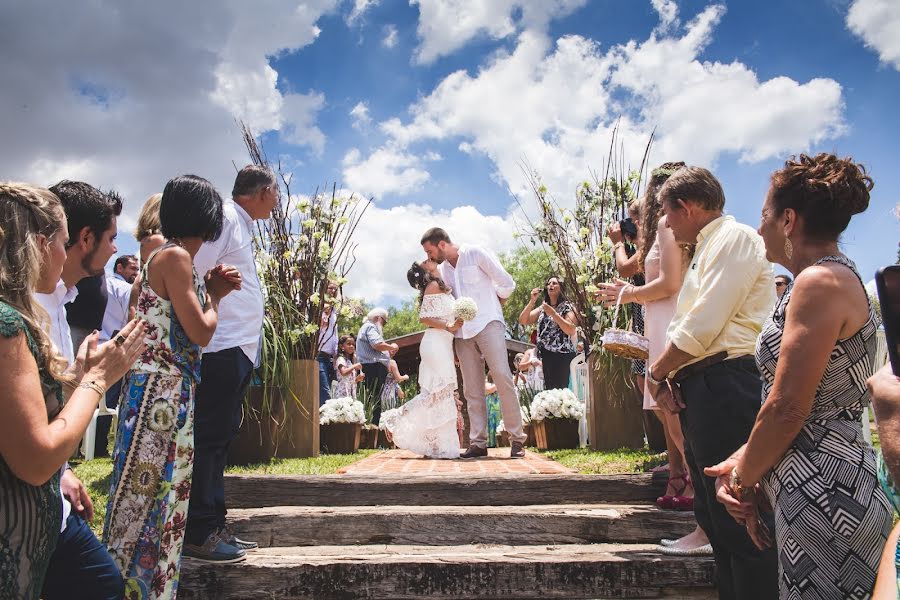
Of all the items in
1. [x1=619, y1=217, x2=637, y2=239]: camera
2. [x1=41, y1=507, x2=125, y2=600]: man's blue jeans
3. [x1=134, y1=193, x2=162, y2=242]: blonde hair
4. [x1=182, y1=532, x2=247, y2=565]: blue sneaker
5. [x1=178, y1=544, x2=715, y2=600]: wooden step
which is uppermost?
[x1=619, y1=217, x2=637, y2=239]: camera

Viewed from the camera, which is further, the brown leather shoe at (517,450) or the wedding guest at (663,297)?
the brown leather shoe at (517,450)

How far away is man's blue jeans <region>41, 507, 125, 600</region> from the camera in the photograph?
1.80 metres

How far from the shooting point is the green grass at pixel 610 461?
191 inches

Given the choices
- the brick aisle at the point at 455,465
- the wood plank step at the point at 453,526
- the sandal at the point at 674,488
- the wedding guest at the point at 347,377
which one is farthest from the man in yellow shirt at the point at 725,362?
the wedding guest at the point at 347,377

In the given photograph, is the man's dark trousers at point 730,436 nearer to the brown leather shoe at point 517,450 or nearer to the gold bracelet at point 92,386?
the gold bracelet at point 92,386

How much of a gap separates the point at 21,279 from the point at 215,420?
1698 mm

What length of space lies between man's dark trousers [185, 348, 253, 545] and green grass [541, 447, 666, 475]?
7.81ft

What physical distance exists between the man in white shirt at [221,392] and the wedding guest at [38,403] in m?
1.25

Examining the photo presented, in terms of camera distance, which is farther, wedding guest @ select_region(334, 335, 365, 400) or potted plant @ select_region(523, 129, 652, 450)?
wedding guest @ select_region(334, 335, 365, 400)

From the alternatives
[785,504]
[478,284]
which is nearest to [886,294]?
[785,504]

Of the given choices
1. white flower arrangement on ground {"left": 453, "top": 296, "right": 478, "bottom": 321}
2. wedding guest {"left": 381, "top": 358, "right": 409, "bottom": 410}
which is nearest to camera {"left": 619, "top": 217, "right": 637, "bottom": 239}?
white flower arrangement on ground {"left": 453, "top": 296, "right": 478, "bottom": 321}

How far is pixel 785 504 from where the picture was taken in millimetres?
1777

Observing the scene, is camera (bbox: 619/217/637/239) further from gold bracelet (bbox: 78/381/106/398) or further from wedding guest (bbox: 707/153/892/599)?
gold bracelet (bbox: 78/381/106/398)

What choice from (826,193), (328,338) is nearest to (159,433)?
(826,193)
